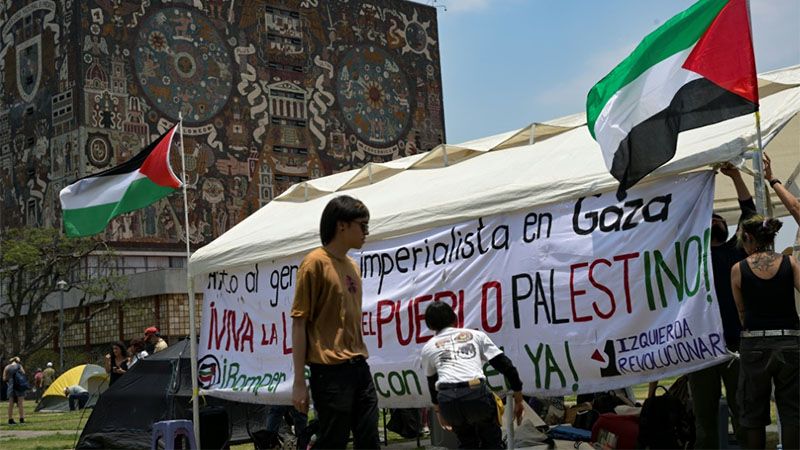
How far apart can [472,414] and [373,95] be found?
2193 inches

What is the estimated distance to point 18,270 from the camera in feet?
151

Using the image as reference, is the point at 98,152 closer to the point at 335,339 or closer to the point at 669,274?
the point at 669,274

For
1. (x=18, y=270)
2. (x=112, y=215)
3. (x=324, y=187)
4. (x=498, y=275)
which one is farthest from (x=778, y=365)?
(x=18, y=270)

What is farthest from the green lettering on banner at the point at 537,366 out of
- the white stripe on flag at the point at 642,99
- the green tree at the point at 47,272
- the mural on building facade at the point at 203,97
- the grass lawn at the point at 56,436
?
the mural on building facade at the point at 203,97

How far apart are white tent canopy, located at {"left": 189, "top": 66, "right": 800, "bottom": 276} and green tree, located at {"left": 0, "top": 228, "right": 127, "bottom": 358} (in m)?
35.6

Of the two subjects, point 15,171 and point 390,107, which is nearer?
point 15,171

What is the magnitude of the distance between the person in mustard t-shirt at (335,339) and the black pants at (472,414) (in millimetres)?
1397

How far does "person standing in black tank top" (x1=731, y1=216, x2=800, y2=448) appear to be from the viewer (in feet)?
22.1

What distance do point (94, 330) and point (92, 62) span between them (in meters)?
13.1

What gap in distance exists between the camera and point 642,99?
25.6 feet

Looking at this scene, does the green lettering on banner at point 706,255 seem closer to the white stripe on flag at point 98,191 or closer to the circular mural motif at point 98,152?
the white stripe on flag at point 98,191

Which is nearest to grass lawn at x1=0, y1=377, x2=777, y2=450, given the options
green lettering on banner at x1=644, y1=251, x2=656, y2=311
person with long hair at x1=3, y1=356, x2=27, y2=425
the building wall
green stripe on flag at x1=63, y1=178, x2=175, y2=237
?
person with long hair at x1=3, y1=356, x2=27, y2=425

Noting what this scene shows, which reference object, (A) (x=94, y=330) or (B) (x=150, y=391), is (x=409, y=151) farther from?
(B) (x=150, y=391)

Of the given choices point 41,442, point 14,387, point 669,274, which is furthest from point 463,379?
point 14,387
